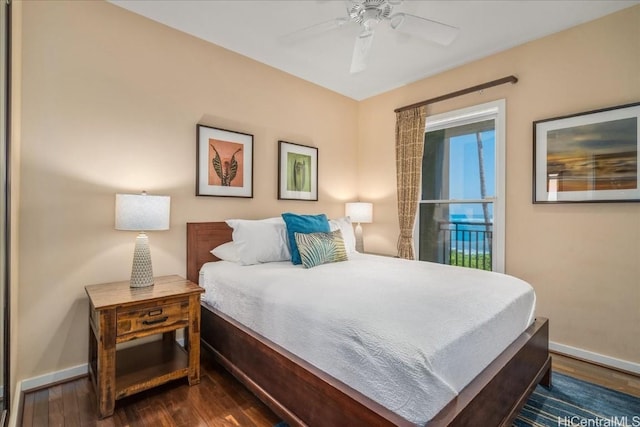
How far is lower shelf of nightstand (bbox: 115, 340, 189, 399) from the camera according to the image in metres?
1.90

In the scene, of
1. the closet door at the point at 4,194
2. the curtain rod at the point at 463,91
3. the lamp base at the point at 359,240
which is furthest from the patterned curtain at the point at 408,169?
the closet door at the point at 4,194

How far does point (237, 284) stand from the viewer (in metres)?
2.11

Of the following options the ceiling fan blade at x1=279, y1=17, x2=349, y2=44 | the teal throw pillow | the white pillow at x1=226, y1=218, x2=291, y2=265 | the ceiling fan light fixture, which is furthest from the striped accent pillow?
the ceiling fan light fixture

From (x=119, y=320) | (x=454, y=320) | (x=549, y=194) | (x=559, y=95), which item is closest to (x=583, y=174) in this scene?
(x=549, y=194)

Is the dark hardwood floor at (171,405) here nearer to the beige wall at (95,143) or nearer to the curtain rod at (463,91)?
the beige wall at (95,143)

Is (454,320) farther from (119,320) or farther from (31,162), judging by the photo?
(31,162)

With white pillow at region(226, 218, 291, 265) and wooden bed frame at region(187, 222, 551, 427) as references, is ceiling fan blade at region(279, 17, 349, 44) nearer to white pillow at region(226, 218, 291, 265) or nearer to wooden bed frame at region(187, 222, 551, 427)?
white pillow at region(226, 218, 291, 265)

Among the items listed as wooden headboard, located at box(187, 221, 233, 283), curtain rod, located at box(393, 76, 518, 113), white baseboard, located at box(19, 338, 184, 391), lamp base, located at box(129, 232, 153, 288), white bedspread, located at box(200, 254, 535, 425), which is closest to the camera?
white bedspread, located at box(200, 254, 535, 425)

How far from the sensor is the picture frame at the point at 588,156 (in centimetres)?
234

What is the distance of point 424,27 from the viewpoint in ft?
7.00

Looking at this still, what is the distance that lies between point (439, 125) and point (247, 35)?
2.24 m

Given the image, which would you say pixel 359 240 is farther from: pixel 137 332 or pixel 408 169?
pixel 137 332

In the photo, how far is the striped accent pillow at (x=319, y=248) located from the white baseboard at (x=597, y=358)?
198 centimetres

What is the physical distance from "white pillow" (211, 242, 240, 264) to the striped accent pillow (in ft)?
1.78
